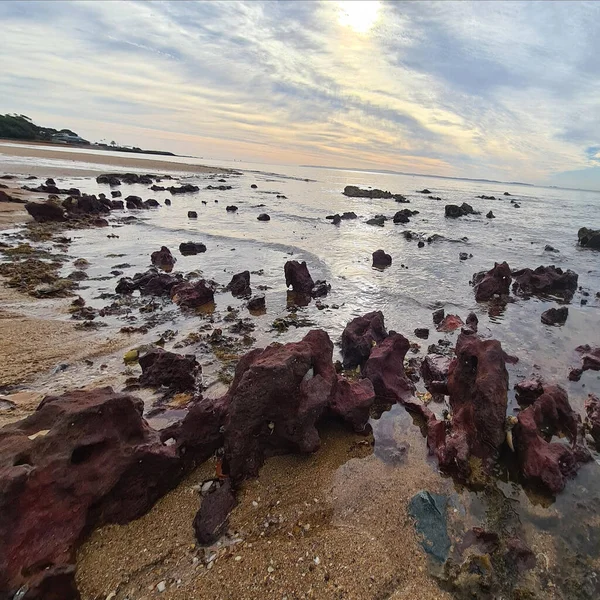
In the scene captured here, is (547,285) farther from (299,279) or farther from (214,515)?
(214,515)

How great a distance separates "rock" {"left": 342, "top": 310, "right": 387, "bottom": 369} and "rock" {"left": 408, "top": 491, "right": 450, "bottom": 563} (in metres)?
3.03

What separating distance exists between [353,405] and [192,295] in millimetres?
5753

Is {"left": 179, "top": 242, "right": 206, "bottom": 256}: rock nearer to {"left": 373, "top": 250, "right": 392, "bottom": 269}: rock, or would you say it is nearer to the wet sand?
{"left": 373, "top": 250, "right": 392, "bottom": 269}: rock

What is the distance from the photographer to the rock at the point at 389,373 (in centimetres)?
617

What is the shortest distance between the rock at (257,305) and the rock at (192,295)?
1.14 meters

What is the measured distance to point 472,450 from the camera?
5.04 metres

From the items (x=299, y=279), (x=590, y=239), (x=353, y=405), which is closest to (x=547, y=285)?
(x=299, y=279)

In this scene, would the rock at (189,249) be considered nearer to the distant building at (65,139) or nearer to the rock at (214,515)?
the rock at (214,515)

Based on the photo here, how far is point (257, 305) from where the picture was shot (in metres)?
9.79

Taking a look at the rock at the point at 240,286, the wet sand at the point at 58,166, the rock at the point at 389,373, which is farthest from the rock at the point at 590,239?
the wet sand at the point at 58,166

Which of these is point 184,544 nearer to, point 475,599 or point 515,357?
point 475,599

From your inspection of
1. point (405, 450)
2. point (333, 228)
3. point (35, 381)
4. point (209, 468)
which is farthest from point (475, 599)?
point (333, 228)

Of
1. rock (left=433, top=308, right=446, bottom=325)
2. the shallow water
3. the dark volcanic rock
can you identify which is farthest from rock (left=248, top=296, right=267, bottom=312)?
rock (left=433, top=308, right=446, bottom=325)

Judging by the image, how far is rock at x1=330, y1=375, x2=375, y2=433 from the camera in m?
5.31
